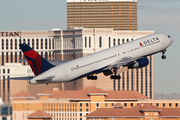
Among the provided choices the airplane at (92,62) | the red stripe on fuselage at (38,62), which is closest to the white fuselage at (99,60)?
the airplane at (92,62)

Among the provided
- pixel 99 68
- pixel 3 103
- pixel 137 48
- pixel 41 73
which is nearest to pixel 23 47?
pixel 41 73

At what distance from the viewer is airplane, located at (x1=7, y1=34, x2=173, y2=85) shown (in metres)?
133

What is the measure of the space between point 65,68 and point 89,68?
513cm

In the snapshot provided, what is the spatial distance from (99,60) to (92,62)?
1.68 metres

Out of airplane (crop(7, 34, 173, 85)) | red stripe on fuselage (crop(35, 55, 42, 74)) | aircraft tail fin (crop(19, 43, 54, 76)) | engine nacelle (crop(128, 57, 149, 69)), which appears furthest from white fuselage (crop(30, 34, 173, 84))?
red stripe on fuselage (crop(35, 55, 42, 74))

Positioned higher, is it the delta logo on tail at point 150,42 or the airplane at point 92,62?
the delta logo on tail at point 150,42

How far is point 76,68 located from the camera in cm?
13500

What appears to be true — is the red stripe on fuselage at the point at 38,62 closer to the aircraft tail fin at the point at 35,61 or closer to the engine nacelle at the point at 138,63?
the aircraft tail fin at the point at 35,61

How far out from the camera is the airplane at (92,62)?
13288cm

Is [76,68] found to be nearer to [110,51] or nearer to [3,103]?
[110,51]

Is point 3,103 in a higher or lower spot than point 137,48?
lower

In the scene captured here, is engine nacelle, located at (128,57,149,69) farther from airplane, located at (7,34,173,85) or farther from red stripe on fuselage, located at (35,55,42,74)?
red stripe on fuselage, located at (35,55,42,74)

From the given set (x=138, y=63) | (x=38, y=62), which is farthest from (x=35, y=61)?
(x=138, y=63)

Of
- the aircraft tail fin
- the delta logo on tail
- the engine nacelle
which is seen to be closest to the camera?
the aircraft tail fin
